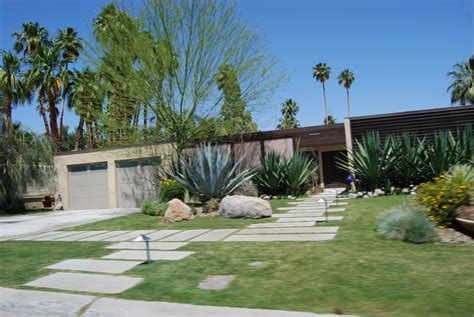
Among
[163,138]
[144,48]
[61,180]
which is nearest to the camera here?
[144,48]

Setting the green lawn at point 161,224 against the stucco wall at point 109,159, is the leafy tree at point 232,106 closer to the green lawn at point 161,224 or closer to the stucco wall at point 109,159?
the stucco wall at point 109,159

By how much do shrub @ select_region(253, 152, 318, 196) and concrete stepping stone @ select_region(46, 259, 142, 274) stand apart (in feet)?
34.0

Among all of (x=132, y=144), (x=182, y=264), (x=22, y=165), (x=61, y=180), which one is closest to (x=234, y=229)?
(x=182, y=264)

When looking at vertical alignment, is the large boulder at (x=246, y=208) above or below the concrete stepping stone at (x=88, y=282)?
above

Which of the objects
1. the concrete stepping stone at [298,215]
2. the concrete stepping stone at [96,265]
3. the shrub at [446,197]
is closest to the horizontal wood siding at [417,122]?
the concrete stepping stone at [298,215]

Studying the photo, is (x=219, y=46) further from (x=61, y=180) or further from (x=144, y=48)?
(x=61, y=180)

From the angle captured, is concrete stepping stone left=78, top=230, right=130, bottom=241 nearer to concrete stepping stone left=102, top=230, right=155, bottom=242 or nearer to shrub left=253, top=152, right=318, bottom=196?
concrete stepping stone left=102, top=230, right=155, bottom=242

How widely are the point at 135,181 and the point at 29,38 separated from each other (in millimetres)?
17391

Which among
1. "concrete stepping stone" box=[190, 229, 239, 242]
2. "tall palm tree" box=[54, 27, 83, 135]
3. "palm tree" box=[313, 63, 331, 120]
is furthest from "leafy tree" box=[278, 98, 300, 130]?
"concrete stepping stone" box=[190, 229, 239, 242]

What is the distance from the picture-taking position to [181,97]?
17453 mm

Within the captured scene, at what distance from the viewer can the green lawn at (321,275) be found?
4258mm

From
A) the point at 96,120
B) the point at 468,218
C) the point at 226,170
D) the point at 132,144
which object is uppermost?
the point at 96,120

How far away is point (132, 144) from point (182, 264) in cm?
1366

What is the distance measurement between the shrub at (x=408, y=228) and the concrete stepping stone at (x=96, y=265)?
4346mm
